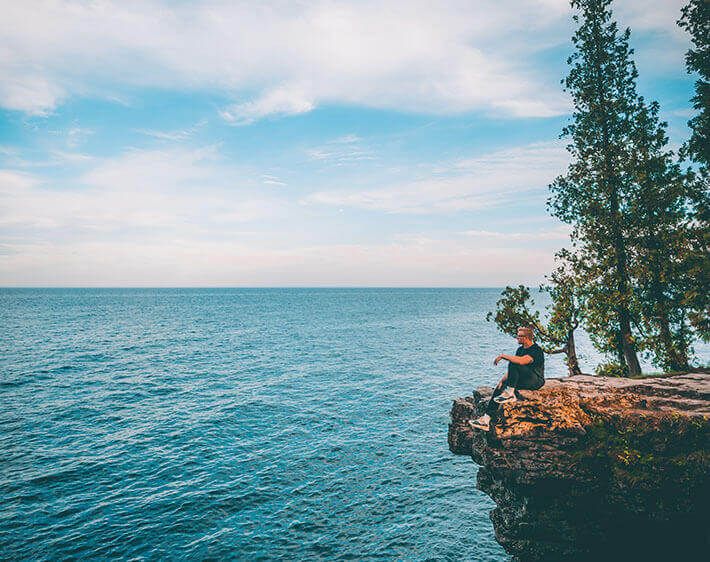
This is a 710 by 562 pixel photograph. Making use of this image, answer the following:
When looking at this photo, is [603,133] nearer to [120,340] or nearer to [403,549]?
[403,549]

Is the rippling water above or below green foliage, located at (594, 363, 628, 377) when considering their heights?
below

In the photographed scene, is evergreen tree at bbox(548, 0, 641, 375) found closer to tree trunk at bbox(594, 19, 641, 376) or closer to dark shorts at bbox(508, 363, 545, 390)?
tree trunk at bbox(594, 19, 641, 376)

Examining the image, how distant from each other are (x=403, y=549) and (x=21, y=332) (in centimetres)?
8912

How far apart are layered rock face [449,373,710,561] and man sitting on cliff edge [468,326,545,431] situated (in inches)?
16.4

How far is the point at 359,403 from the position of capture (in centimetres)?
3403

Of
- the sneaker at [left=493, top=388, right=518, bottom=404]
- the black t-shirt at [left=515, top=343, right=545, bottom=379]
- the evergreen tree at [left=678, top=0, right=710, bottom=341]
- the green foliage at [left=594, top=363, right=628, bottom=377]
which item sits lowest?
the green foliage at [left=594, top=363, right=628, bottom=377]

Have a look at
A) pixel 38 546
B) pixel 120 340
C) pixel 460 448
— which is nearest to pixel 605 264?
pixel 460 448

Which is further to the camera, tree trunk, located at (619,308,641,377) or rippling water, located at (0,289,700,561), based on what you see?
tree trunk, located at (619,308,641,377)

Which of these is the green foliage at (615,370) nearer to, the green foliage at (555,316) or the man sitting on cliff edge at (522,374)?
the green foliage at (555,316)

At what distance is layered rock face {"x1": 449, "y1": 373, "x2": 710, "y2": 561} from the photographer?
13.0 meters

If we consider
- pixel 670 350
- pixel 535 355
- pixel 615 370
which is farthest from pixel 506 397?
pixel 670 350

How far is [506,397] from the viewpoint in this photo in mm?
15828

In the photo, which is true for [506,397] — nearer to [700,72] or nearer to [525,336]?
[525,336]

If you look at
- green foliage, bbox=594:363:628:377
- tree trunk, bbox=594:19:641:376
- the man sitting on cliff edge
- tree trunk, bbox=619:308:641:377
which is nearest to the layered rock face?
the man sitting on cliff edge
